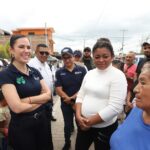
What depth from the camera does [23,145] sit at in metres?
2.46

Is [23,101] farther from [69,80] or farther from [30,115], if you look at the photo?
[69,80]

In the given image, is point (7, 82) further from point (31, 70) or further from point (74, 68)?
point (74, 68)

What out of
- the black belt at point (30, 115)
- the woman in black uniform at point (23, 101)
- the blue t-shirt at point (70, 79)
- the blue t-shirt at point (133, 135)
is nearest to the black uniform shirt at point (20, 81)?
the woman in black uniform at point (23, 101)

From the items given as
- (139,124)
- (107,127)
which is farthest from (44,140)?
(139,124)

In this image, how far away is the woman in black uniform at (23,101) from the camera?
7.80 feet

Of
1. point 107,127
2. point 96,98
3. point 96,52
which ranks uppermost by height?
point 96,52

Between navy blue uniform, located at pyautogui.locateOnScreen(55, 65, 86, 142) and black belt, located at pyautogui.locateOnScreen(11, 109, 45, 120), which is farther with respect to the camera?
navy blue uniform, located at pyautogui.locateOnScreen(55, 65, 86, 142)

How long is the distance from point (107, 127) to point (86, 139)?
0.97 ft

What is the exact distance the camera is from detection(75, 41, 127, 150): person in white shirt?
95.3 inches

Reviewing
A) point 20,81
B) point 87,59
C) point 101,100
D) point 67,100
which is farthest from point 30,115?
point 87,59

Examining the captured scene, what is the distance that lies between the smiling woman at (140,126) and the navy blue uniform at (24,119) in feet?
3.60

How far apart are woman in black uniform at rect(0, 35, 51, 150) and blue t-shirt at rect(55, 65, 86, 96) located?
134 cm

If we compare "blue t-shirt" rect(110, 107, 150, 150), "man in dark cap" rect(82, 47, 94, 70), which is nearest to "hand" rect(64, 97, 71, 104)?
"man in dark cap" rect(82, 47, 94, 70)

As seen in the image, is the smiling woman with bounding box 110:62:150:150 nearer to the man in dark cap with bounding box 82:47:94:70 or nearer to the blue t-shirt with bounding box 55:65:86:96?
the blue t-shirt with bounding box 55:65:86:96
